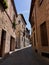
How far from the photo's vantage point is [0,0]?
8203 millimetres

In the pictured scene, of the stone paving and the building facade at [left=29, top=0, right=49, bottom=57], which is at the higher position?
the building facade at [left=29, top=0, right=49, bottom=57]

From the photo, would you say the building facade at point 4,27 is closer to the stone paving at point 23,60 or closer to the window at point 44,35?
the stone paving at point 23,60

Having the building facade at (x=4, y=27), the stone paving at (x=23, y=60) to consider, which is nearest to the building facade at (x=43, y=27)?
the stone paving at (x=23, y=60)

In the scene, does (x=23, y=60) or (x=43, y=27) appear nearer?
(x=23, y=60)

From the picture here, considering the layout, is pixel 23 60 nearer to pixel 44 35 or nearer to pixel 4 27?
pixel 44 35

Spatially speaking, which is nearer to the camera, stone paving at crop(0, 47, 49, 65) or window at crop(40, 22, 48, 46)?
stone paving at crop(0, 47, 49, 65)

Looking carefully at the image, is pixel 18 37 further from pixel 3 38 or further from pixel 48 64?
pixel 48 64

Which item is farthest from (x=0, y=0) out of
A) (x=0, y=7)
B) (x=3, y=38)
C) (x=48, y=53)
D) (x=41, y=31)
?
(x=48, y=53)

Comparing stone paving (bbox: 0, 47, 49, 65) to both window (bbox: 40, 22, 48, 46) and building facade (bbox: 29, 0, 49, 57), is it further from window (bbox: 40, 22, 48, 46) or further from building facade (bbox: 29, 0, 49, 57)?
window (bbox: 40, 22, 48, 46)

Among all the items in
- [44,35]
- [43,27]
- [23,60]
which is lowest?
[23,60]

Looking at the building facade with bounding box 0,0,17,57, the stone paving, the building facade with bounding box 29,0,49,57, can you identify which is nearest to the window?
the building facade with bounding box 29,0,49,57

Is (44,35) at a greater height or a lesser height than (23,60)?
greater

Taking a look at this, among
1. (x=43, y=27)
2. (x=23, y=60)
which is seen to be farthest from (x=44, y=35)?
(x=23, y=60)

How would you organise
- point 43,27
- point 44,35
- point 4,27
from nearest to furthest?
1. point 44,35
2. point 43,27
3. point 4,27
